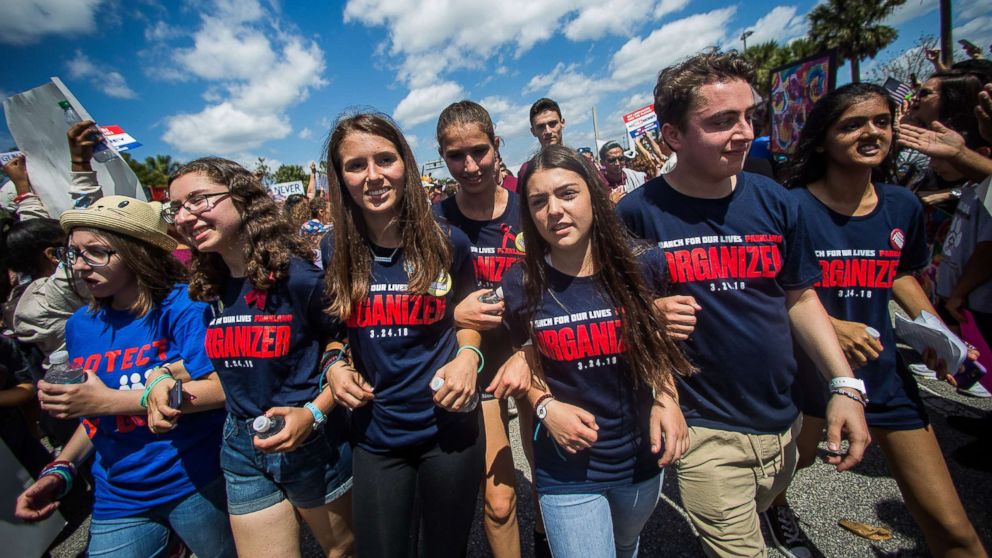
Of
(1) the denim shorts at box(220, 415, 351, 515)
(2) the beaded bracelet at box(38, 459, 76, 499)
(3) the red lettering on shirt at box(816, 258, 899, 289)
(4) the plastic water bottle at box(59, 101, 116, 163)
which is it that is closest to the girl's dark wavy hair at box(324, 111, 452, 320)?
(1) the denim shorts at box(220, 415, 351, 515)

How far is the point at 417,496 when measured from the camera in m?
1.81

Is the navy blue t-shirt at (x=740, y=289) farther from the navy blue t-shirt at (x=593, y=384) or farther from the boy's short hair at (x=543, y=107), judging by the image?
the boy's short hair at (x=543, y=107)

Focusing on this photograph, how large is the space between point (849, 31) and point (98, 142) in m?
34.6

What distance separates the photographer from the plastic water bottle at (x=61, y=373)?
5.57 ft

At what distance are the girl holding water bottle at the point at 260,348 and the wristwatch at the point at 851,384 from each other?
218 centimetres

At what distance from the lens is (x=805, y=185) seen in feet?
7.18

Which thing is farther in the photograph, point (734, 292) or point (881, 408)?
point (881, 408)

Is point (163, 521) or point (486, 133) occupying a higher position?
point (486, 133)

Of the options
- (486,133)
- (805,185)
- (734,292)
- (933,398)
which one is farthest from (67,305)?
(933,398)

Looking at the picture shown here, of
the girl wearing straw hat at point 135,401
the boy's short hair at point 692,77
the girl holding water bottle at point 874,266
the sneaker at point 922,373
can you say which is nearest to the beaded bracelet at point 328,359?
the girl wearing straw hat at point 135,401

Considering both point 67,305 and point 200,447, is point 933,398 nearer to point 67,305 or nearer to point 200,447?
point 200,447

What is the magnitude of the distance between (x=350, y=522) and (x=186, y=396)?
3.20 feet

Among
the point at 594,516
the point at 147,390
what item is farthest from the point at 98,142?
the point at 594,516

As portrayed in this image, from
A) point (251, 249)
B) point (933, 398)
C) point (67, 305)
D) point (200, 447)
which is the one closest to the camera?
point (251, 249)
